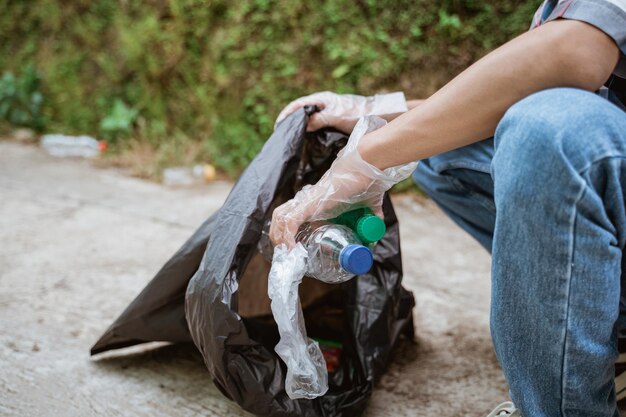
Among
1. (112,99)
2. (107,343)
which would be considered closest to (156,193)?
(112,99)

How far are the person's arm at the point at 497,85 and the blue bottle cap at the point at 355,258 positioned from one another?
18cm

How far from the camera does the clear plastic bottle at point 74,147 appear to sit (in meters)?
3.98

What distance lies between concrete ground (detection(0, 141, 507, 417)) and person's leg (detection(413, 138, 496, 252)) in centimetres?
37

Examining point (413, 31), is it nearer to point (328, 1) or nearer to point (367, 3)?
point (367, 3)

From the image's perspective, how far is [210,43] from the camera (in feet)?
11.8

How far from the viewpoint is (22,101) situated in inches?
174

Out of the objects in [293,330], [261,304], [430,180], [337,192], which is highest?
[337,192]

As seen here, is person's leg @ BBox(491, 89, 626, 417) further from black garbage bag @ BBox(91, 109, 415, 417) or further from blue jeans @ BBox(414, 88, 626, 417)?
black garbage bag @ BBox(91, 109, 415, 417)

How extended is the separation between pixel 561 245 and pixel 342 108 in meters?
0.67

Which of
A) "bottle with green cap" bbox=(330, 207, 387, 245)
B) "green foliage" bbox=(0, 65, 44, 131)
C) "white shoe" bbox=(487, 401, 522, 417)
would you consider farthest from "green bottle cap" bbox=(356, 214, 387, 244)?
"green foliage" bbox=(0, 65, 44, 131)

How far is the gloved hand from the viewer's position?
1.15 m

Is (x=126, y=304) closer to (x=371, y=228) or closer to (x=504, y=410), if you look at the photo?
(x=371, y=228)

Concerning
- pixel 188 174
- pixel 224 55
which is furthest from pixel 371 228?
pixel 224 55

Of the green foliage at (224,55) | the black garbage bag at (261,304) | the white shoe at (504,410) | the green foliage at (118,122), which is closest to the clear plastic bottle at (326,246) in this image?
the black garbage bag at (261,304)
